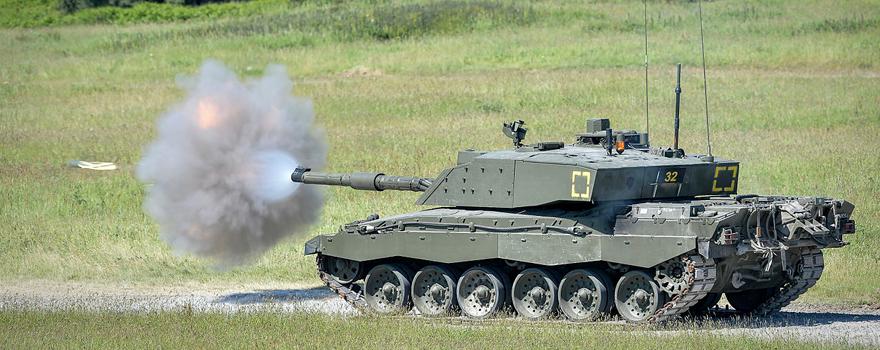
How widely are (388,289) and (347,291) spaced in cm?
69

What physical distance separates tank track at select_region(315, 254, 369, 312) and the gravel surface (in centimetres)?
16

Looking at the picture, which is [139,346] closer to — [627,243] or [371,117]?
[627,243]

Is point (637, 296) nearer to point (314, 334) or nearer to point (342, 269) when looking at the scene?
point (314, 334)

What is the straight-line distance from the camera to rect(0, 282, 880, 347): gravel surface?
736 inches

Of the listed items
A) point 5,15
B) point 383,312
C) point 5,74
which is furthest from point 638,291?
point 5,15

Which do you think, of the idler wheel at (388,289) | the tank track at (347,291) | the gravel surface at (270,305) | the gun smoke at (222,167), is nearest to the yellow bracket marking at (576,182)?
the gravel surface at (270,305)

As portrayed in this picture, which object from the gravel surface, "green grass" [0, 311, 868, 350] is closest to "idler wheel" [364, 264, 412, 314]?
the gravel surface

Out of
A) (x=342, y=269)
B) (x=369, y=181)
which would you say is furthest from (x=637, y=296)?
(x=369, y=181)

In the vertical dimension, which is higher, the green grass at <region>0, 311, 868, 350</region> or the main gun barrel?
the main gun barrel

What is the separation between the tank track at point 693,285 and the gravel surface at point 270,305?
0.27 metres

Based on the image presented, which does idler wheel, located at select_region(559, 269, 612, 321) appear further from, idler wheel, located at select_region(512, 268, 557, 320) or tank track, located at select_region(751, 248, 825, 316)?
tank track, located at select_region(751, 248, 825, 316)

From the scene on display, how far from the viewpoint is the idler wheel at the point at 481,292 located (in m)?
20.4

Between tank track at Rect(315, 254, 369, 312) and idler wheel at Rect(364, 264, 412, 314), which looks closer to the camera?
idler wheel at Rect(364, 264, 412, 314)

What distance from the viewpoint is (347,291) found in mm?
21750
